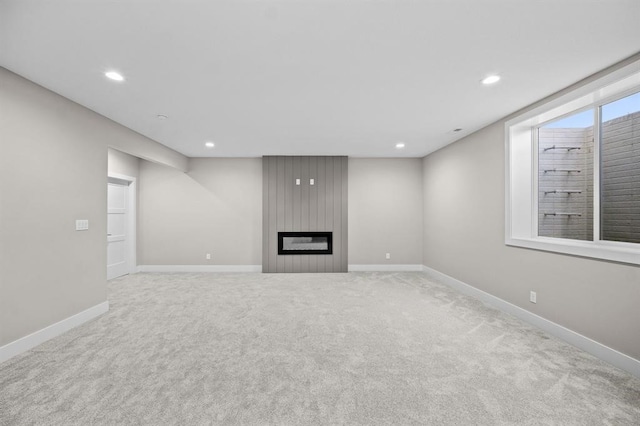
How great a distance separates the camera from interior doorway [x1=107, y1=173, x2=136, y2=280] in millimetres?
5074

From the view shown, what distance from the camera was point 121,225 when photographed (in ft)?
17.6

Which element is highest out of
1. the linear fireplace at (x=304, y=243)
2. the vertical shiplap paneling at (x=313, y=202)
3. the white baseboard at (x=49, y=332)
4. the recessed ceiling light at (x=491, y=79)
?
the recessed ceiling light at (x=491, y=79)

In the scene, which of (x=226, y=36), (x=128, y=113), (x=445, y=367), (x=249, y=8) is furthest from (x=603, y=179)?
(x=128, y=113)

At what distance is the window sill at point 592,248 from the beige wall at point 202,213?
4.75 m

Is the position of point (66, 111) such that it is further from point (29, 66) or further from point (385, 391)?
point (385, 391)

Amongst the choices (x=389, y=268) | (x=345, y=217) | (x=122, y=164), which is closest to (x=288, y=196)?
(x=345, y=217)

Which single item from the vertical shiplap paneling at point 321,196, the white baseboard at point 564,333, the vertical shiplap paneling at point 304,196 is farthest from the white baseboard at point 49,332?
the white baseboard at point 564,333

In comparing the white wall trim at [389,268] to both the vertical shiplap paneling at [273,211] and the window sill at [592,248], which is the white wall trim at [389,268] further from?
the window sill at [592,248]

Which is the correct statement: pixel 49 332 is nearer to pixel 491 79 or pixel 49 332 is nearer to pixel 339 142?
pixel 339 142

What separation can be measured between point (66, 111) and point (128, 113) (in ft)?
1.84

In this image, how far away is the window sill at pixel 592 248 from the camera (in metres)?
2.08

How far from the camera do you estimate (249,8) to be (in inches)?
61.1

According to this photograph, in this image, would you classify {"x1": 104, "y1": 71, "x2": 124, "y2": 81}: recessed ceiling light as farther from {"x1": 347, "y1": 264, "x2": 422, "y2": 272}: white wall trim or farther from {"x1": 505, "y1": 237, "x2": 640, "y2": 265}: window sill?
{"x1": 347, "y1": 264, "x2": 422, "y2": 272}: white wall trim

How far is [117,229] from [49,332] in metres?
3.14
